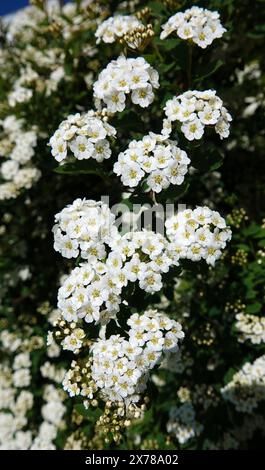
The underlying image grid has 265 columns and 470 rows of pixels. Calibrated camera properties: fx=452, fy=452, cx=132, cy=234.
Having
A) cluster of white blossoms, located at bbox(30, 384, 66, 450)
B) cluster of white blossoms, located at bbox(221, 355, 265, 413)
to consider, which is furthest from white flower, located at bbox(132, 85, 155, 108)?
cluster of white blossoms, located at bbox(30, 384, 66, 450)

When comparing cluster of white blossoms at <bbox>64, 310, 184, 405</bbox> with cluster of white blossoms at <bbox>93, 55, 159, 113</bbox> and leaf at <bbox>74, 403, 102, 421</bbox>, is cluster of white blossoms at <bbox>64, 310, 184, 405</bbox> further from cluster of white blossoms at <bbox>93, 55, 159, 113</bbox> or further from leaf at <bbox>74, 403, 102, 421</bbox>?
cluster of white blossoms at <bbox>93, 55, 159, 113</bbox>

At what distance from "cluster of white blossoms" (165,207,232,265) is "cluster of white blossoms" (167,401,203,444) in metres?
1.52

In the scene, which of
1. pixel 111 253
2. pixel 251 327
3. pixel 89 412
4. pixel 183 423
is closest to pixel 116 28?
pixel 111 253

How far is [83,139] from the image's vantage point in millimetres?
2285

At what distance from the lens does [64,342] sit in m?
2.25

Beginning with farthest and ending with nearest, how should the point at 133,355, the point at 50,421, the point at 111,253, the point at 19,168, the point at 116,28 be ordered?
the point at 50,421 → the point at 19,168 → the point at 116,28 → the point at 111,253 → the point at 133,355

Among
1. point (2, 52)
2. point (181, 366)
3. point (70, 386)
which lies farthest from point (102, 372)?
point (2, 52)

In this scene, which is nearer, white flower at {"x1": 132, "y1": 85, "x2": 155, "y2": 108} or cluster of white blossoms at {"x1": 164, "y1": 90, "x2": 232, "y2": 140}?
cluster of white blossoms at {"x1": 164, "y1": 90, "x2": 232, "y2": 140}

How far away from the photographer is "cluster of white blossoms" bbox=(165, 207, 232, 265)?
212 cm

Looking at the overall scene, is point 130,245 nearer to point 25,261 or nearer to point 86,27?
point 25,261

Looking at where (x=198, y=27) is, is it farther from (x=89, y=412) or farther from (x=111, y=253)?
(x=89, y=412)

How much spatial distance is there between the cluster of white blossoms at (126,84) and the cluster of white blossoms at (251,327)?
5.11 ft

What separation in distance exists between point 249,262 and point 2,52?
355cm

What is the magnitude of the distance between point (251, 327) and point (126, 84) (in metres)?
1.76
